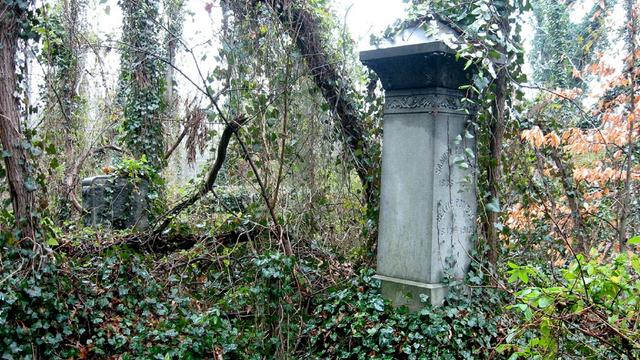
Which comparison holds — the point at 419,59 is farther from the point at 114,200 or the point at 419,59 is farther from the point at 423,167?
the point at 114,200

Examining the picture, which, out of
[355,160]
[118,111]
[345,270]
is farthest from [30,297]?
[118,111]

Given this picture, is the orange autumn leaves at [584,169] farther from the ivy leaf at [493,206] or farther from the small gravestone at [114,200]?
the small gravestone at [114,200]

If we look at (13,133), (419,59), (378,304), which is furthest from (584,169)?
(13,133)

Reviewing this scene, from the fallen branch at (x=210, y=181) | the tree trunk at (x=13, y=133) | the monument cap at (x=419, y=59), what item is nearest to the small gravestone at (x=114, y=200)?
the fallen branch at (x=210, y=181)

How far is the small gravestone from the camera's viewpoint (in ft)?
22.7

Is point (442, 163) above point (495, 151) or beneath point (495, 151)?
beneath

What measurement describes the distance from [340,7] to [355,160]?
6.03 feet

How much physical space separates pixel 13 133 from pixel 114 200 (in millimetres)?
3275

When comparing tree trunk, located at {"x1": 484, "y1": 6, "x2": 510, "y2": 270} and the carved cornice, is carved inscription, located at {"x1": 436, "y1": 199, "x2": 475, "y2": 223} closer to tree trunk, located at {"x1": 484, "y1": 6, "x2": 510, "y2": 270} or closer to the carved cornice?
tree trunk, located at {"x1": 484, "y1": 6, "x2": 510, "y2": 270}

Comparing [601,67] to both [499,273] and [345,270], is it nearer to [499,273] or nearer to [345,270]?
[499,273]

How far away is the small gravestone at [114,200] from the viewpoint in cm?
692

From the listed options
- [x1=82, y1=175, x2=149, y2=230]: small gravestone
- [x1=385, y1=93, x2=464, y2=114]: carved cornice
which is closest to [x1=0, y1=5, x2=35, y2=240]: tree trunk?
[x1=385, y1=93, x2=464, y2=114]: carved cornice

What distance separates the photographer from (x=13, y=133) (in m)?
3.72

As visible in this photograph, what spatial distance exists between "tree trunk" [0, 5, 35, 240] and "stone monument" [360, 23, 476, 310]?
8.37 ft
